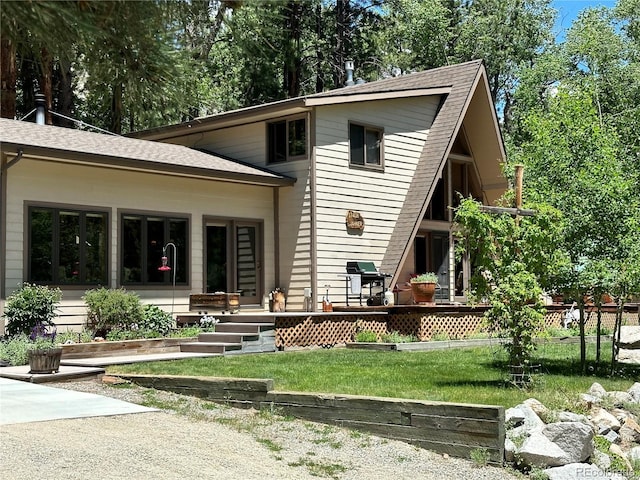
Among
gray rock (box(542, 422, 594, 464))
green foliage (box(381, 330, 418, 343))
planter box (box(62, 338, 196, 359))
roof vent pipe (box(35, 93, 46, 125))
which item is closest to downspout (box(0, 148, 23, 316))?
planter box (box(62, 338, 196, 359))

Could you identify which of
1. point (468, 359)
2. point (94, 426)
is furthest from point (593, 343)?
point (94, 426)

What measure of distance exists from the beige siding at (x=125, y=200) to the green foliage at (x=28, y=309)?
447 mm

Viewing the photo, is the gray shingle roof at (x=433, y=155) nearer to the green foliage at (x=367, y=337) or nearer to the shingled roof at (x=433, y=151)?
the shingled roof at (x=433, y=151)

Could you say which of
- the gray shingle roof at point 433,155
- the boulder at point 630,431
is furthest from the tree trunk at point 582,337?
the gray shingle roof at point 433,155

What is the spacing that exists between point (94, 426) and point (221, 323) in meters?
8.14

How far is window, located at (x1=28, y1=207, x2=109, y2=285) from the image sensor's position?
48.5 ft

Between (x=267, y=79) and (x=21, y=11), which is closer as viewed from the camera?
(x=21, y=11)

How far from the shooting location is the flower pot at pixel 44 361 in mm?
10750

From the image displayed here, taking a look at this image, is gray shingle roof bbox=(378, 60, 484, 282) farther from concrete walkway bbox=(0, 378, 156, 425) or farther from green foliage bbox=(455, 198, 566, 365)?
concrete walkway bbox=(0, 378, 156, 425)

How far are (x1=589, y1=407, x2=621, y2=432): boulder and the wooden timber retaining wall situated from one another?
1.46 meters

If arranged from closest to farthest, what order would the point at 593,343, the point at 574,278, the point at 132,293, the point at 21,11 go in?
the point at 21,11 < the point at 574,278 < the point at 132,293 < the point at 593,343

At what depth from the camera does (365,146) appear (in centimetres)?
1936

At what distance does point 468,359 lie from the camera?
13.2 metres

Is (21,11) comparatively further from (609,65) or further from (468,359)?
(609,65)
